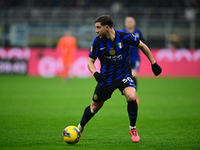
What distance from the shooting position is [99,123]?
7.10 metres

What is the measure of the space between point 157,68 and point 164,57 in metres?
14.9

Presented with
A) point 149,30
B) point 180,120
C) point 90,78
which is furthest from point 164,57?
point 180,120

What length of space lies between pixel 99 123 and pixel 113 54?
7.10 ft

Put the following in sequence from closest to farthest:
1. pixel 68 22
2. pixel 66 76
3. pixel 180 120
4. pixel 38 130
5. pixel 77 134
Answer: pixel 77 134 < pixel 38 130 < pixel 180 120 < pixel 66 76 < pixel 68 22

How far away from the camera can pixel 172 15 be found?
69.4 feet

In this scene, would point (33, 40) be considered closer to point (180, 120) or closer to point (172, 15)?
point (172, 15)

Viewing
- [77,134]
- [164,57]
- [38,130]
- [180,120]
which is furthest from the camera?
[164,57]

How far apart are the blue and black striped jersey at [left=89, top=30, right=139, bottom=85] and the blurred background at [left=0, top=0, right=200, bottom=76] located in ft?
48.9

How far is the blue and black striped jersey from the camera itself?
17.7 ft

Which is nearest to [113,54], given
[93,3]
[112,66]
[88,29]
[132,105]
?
[112,66]

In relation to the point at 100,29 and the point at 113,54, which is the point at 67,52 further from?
the point at 100,29

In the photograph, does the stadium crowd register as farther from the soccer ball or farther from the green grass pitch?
the soccer ball

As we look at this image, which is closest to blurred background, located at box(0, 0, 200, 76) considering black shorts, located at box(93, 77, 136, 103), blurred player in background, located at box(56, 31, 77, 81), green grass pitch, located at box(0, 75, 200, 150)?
blurred player in background, located at box(56, 31, 77, 81)

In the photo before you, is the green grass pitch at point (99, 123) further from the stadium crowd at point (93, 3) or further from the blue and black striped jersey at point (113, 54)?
the stadium crowd at point (93, 3)
